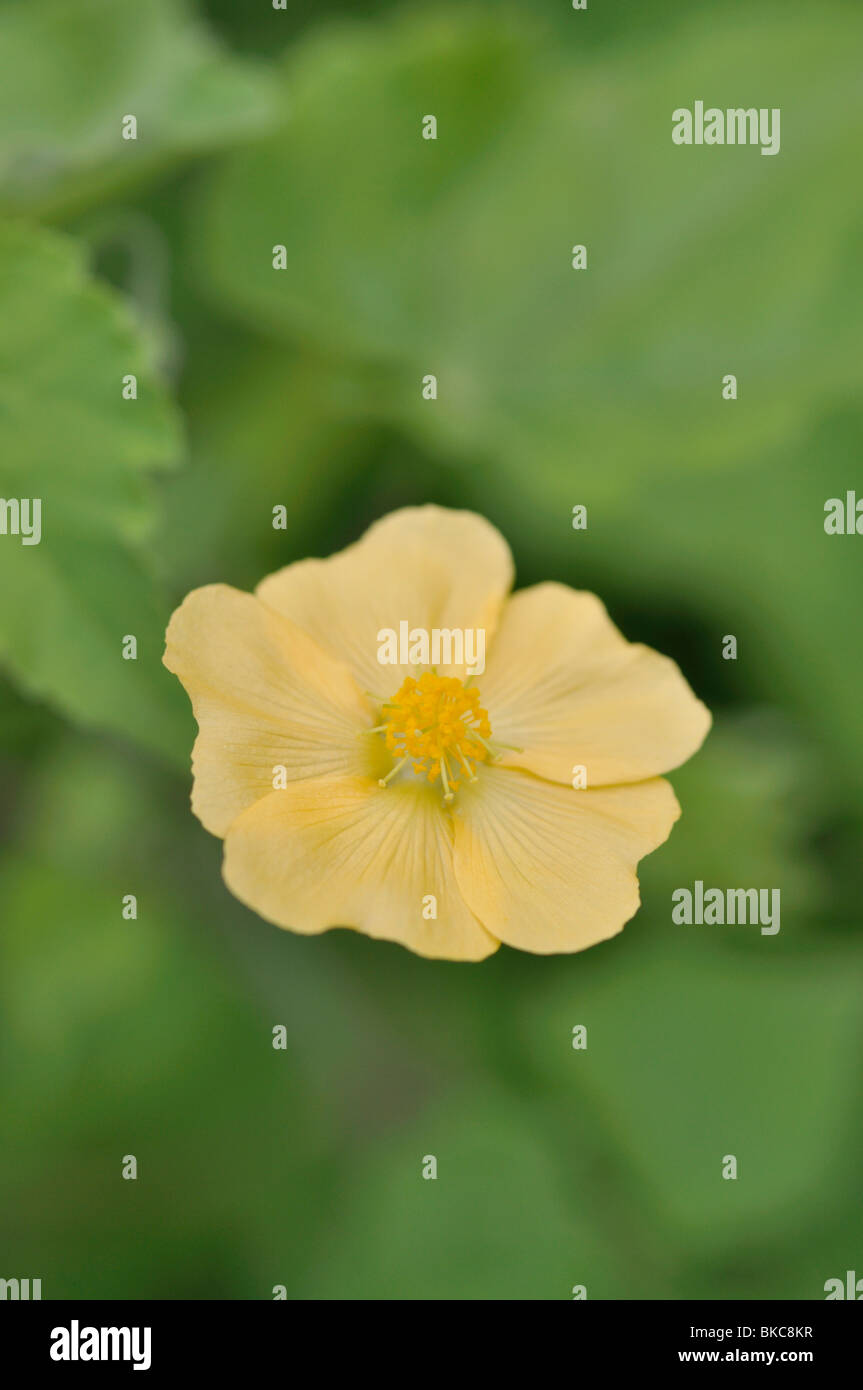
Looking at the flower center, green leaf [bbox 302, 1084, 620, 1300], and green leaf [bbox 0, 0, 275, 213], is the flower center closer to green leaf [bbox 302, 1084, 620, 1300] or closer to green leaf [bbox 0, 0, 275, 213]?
green leaf [bbox 0, 0, 275, 213]

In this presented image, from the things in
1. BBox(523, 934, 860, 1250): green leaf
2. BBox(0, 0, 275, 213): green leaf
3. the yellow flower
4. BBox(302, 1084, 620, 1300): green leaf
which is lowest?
BBox(302, 1084, 620, 1300): green leaf

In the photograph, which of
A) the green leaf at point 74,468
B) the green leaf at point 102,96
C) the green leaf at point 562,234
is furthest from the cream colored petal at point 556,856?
the green leaf at point 562,234

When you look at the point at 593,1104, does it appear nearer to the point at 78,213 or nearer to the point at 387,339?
the point at 387,339

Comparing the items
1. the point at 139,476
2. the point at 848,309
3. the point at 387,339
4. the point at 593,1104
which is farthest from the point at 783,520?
the point at 139,476

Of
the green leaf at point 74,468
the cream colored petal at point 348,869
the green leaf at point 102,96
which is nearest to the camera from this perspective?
the cream colored petal at point 348,869

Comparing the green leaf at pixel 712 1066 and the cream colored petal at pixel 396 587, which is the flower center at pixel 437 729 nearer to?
the cream colored petal at pixel 396 587

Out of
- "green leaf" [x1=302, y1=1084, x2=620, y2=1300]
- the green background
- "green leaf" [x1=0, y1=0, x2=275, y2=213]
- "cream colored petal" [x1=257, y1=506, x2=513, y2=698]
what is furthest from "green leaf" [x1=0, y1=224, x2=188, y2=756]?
"green leaf" [x1=302, y1=1084, x2=620, y2=1300]
